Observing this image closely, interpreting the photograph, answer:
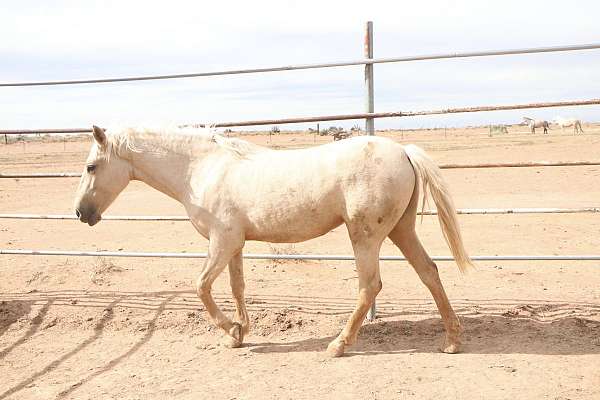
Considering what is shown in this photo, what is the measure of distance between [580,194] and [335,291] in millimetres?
8207

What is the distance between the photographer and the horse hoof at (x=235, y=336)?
13.6ft

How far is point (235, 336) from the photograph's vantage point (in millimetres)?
4148

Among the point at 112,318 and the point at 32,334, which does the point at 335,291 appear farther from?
the point at 32,334

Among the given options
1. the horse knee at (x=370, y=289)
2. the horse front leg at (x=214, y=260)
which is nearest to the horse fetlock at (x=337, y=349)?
the horse knee at (x=370, y=289)

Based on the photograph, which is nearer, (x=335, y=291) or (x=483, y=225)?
(x=335, y=291)

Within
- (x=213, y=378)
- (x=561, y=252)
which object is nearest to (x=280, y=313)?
(x=213, y=378)

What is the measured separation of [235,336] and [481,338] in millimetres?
1843

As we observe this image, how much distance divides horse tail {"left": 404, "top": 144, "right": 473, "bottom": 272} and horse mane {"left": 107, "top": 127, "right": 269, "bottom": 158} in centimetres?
113

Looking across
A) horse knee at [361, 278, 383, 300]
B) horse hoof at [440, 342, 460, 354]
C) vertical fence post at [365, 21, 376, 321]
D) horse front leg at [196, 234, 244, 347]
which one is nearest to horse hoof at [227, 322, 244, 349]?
horse front leg at [196, 234, 244, 347]

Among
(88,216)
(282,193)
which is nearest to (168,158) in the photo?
(88,216)

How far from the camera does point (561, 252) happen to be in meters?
6.78

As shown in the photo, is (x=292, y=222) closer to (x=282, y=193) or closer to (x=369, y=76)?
(x=282, y=193)

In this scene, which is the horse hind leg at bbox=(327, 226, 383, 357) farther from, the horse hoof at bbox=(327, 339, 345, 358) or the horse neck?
the horse neck

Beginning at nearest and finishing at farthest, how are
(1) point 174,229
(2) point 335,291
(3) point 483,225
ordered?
(2) point 335,291
(3) point 483,225
(1) point 174,229
